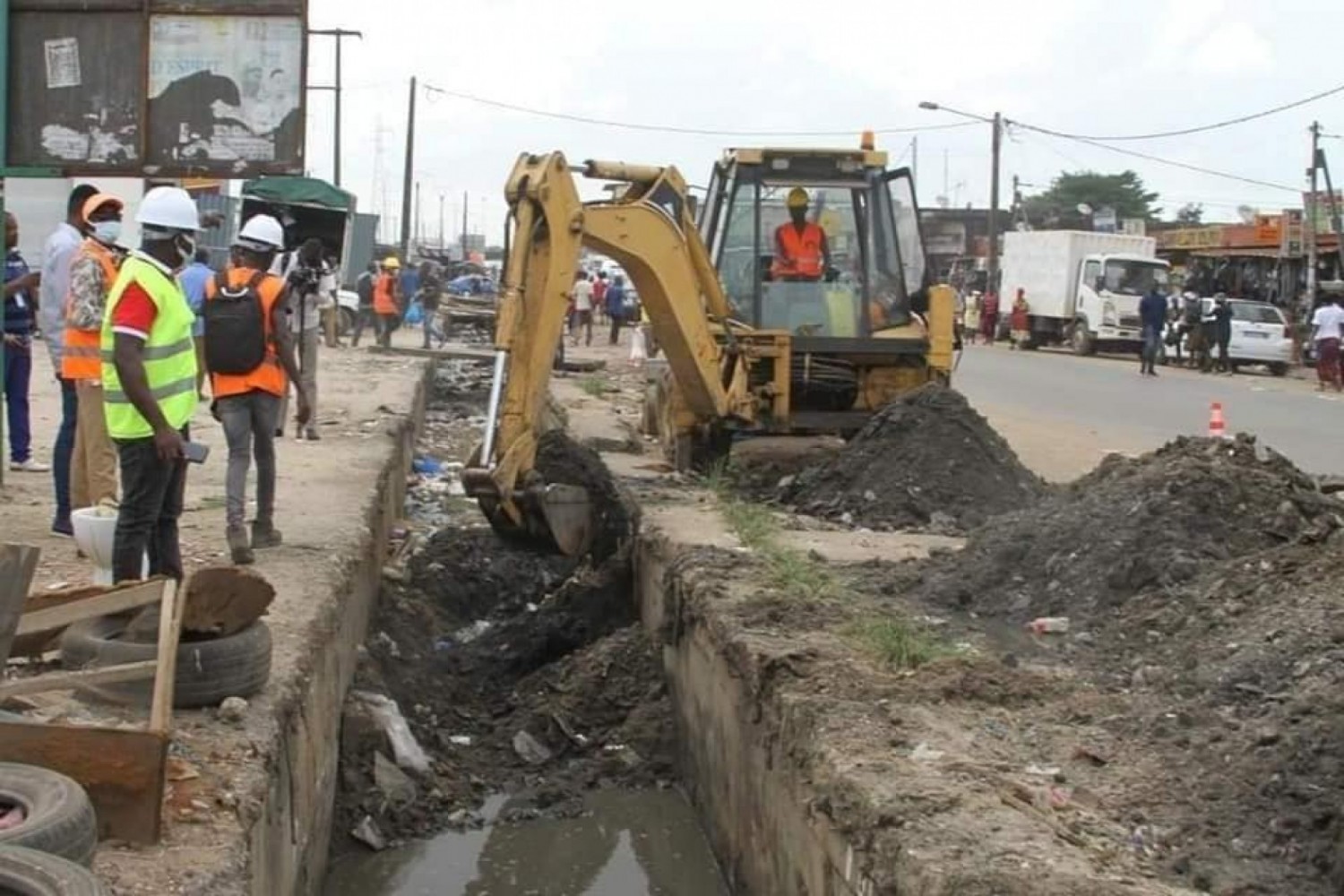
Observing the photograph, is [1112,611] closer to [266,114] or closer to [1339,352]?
[266,114]

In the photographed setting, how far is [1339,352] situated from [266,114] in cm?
2220

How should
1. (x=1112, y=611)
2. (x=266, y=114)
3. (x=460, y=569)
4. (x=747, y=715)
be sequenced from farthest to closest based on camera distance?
(x=460, y=569), (x=266, y=114), (x=1112, y=611), (x=747, y=715)

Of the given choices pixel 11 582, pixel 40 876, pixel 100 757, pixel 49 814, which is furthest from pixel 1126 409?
pixel 40 876

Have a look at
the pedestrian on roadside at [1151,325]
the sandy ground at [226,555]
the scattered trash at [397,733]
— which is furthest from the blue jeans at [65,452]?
the pedestrian on roadside at [1151,325]

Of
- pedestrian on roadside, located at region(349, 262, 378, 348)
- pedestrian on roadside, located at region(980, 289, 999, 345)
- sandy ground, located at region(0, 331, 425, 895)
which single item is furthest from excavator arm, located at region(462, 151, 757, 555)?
pedestrian on roadside, located at region(980, 289, 999, 345)

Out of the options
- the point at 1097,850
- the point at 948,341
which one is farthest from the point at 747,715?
the point at 948,341

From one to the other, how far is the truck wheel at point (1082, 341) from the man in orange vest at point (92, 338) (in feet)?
103

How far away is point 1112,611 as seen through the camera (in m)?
7.57

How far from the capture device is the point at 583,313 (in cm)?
3853

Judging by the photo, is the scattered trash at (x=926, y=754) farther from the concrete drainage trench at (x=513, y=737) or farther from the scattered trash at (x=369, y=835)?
→ the scattered trash at (x=369, y=835)

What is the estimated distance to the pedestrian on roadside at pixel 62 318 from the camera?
332 inches

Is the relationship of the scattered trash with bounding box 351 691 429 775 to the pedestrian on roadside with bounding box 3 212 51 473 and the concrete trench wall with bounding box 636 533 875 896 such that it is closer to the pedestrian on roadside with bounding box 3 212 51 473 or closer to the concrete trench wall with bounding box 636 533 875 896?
the concrete trench wall with bounding box 636 533 875 896

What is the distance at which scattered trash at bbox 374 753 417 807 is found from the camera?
7430 millimetres

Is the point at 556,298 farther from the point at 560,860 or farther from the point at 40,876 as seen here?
the point at 40,876
